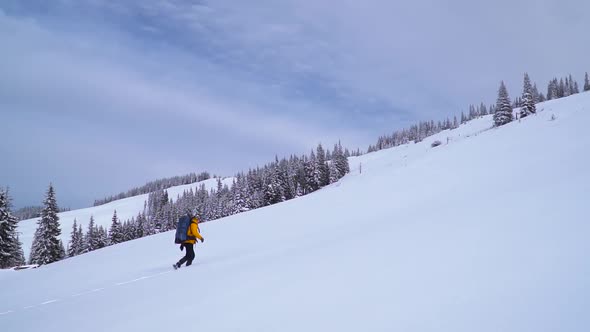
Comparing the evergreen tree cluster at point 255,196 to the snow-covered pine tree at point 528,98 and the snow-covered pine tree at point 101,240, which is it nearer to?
the snow-covered pine tree at point 101,240

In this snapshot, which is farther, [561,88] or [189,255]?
[561,88]

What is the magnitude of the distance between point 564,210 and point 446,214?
115 inches

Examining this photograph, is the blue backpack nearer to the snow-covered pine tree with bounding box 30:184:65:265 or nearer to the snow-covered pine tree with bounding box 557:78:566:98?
the snow-covered pine tree with bounding box 30:184:65:265

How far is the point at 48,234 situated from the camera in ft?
131

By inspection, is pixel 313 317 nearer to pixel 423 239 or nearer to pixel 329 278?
pixel 329 278

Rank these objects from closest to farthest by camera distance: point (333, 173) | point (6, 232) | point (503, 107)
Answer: point (6, 232) → point (503, 107) → point (333, 173)

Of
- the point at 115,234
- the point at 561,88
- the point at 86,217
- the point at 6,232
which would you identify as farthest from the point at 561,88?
the point at 86,217

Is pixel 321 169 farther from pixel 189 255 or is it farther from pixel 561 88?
pixel 561 88

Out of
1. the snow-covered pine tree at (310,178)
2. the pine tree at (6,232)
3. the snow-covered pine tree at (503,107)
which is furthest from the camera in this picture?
the snow-covered pine tree at (310,178)

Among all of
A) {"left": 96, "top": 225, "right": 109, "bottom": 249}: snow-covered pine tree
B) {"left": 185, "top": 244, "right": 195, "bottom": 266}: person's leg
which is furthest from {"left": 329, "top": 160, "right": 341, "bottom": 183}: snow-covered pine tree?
{"left": 185, "top": 244, "right": 195, "bottom": 266}: person's leg

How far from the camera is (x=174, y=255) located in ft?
47.2

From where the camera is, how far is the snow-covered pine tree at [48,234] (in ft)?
128

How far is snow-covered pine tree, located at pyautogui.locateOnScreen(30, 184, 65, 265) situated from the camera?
3900 cm

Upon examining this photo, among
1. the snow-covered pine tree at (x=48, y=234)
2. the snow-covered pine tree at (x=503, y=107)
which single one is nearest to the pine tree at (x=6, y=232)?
the snow-covered pine tree at (x=48, y=234)
